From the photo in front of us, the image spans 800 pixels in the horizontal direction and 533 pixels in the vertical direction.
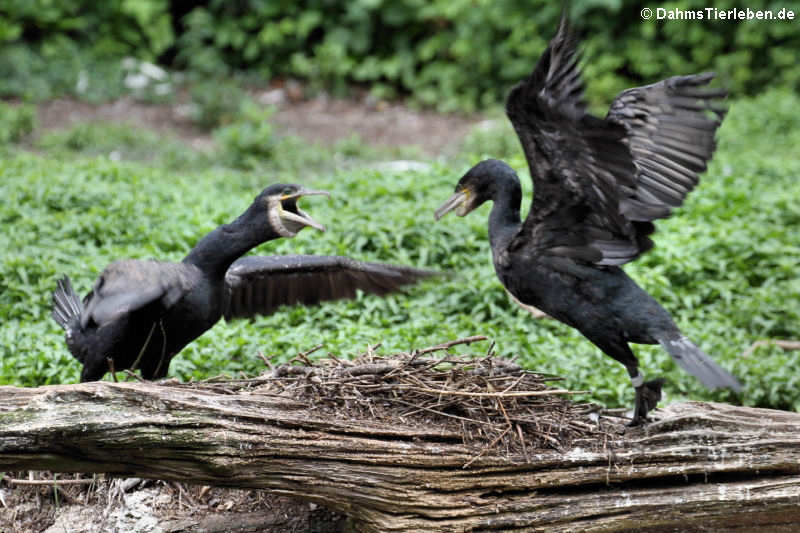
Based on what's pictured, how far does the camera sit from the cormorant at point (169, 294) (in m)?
4.21

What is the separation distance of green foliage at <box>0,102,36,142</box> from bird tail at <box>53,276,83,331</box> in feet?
19.9

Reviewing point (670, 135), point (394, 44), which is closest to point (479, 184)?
point (670, 135)

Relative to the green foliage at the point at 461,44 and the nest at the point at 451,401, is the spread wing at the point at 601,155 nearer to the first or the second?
the nest at the point at 451,401

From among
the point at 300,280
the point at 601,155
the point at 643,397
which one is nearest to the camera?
the point at 601,155

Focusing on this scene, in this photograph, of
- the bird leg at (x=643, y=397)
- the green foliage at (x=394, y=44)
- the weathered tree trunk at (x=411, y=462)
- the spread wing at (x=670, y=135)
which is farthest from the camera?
the green foliage at (x=394, y=44)

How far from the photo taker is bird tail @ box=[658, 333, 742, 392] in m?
3.78

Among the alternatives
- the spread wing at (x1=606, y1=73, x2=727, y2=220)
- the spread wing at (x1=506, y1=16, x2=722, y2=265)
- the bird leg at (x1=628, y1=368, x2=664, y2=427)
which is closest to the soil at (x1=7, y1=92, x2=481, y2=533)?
the bird leg at (x1=628, y1=368, x2=664, y2=427)

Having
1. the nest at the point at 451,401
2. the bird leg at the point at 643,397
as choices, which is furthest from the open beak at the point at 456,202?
the bird leg at the point at 643,397

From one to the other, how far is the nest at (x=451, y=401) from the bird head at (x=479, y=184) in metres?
0.92

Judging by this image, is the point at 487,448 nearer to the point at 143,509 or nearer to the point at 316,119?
the point at 143,509

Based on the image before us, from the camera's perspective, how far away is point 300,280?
214 inches

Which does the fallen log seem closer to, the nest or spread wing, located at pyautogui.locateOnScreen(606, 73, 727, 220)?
the nest

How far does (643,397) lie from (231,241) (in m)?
2.18

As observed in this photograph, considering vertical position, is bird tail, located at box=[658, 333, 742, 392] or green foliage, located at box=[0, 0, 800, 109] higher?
green foliage, located at box=[0, 0, 800, 109]
